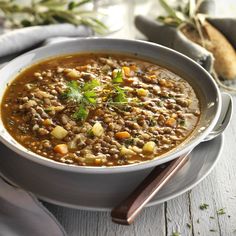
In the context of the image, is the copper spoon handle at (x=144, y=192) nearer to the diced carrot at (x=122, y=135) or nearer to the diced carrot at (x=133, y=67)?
the diced carrot at (x=122, y=135)

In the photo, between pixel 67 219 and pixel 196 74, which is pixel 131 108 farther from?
pixel 67 219

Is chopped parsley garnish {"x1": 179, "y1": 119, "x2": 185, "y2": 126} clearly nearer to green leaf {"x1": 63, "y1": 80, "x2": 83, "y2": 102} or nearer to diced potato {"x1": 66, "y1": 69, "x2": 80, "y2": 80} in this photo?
green leaf {"x1": 63, "y1": 80, "x2": 83, "y2": 102}

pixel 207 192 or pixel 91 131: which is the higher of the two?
pixel 91 131

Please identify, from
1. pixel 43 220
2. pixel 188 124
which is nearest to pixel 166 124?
pixel 188 124

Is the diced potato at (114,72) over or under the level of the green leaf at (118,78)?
under

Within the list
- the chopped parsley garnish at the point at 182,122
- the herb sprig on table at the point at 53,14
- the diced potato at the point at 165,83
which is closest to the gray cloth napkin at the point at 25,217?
the chopped parsley garnish at the point at 182,122
